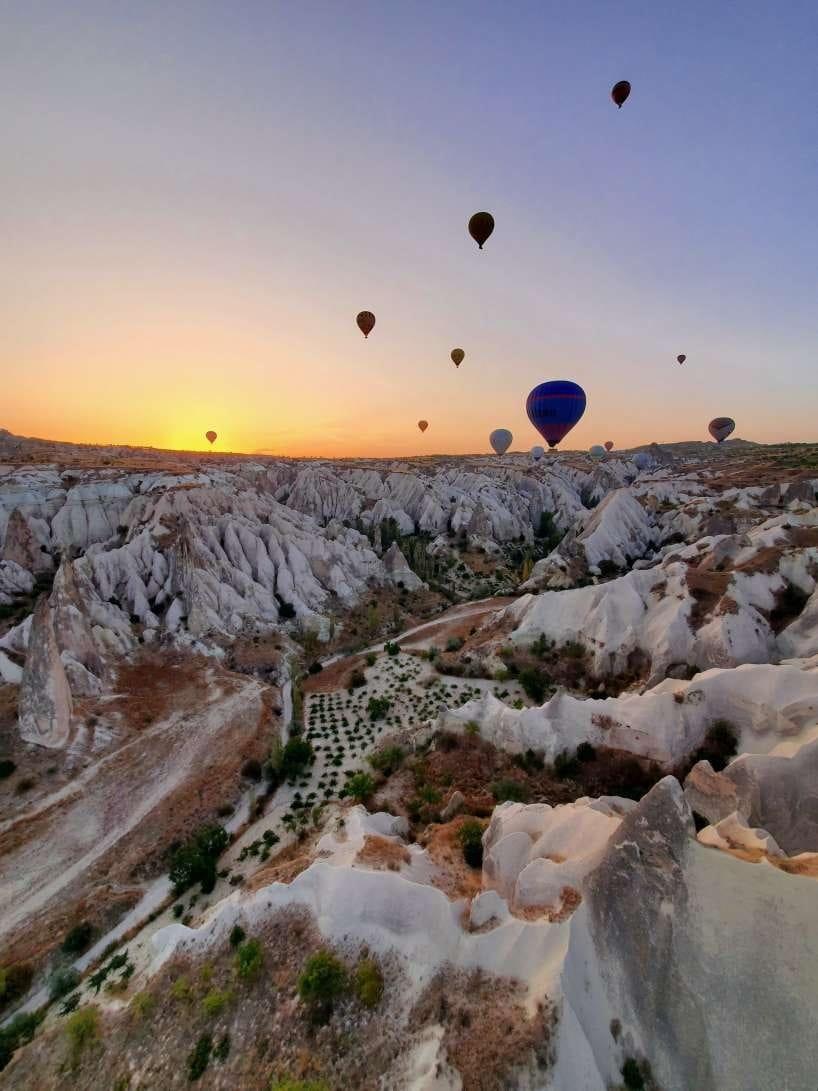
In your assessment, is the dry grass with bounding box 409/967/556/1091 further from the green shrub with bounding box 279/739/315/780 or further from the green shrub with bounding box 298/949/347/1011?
the green shrub with bounding box 279/739/315/780

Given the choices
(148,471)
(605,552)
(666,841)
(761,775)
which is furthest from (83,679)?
(605,552)

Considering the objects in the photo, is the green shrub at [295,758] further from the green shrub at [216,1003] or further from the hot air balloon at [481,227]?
the hot air balloon at [481,227]

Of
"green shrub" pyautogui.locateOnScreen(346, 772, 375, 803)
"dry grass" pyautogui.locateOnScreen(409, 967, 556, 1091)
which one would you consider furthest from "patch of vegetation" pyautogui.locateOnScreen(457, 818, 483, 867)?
"green shrub" pyautogui.locateOnScreen(346, 772, 375, 803)

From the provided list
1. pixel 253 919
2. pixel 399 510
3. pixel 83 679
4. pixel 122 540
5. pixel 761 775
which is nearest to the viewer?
pixel 253 919

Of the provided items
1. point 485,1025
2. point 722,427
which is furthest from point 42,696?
point 722,427

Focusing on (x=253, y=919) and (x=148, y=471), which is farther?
(x=148, y=471)

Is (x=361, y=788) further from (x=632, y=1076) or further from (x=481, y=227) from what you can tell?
(x=481, y=227)

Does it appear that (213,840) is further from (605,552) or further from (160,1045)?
(605,552)

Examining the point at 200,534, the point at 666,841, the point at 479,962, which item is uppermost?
the point at 200,534
